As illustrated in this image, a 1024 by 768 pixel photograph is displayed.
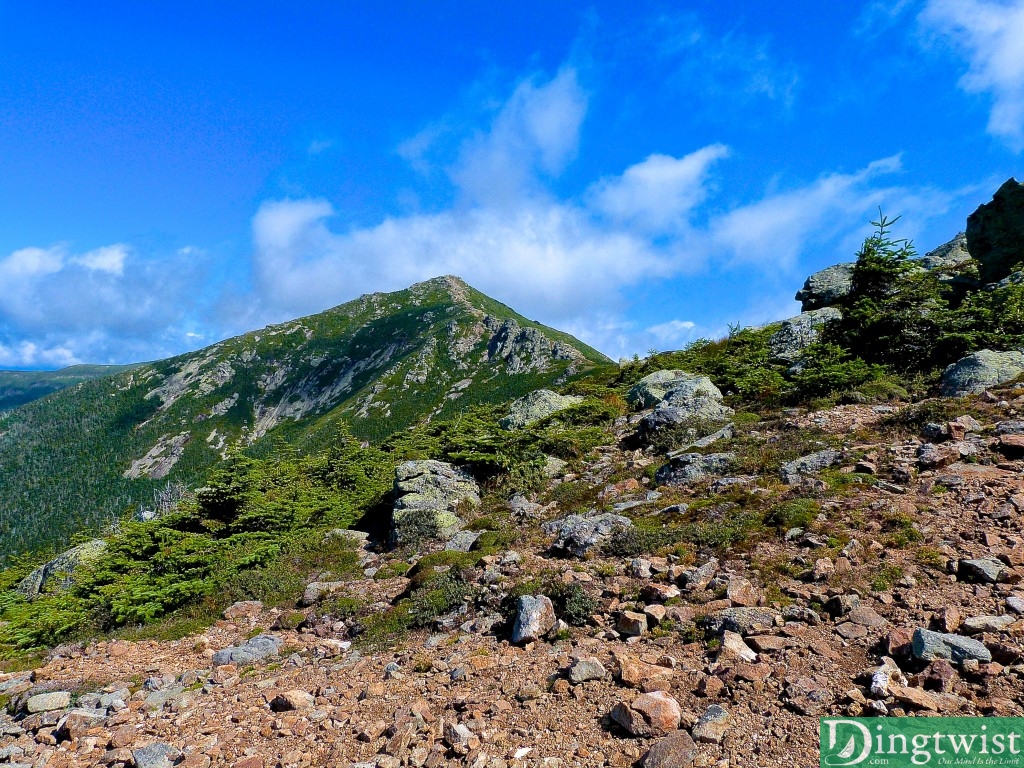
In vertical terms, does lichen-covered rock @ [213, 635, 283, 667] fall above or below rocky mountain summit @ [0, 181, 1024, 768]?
below

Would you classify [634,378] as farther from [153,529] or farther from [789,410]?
[153,529]

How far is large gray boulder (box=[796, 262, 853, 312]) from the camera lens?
31.7 meters

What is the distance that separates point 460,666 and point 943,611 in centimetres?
659

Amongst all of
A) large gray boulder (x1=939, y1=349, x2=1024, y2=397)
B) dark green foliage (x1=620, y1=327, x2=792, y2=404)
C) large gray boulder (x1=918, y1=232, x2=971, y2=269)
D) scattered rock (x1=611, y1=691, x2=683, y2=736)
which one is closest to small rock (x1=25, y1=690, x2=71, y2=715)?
scattered rock (x1=611, y1=691, x2=683, y2=736)

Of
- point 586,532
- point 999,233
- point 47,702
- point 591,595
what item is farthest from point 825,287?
point 47,702

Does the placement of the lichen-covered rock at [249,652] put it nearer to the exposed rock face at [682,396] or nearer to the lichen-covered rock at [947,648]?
the lichen-covered rock at [947,648]

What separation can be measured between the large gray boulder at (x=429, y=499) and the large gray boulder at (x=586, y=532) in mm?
4604

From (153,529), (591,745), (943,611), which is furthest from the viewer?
(153,529)

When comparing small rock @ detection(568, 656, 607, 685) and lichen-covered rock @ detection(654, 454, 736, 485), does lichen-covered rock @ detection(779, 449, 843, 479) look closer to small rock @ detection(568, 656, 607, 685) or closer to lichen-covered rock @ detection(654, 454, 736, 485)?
lichen-covered rock @ detection(654, 454, 736, 485)

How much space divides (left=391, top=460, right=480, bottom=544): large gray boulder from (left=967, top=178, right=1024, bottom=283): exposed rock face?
30.7 meters

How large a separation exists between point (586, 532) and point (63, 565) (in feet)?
66.5

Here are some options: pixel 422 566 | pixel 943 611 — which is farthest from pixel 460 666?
pixel 943 611

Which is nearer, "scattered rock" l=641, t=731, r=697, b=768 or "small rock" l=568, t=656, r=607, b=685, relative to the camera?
"scattered rock" l=641, t=731, r=697, b=768

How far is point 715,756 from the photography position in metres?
4.77
